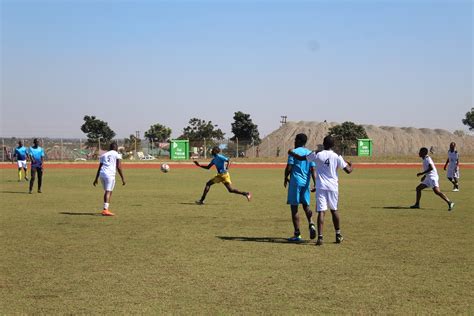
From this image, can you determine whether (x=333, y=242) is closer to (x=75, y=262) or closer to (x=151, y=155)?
(x=75, y=262)

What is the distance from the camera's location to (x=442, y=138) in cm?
16712

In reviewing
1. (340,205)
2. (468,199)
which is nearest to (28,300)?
(340,205)

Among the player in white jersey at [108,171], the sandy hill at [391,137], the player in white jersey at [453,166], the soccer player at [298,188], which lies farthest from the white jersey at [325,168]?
the sandy hill at [391,137]

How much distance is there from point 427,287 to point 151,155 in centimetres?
6328

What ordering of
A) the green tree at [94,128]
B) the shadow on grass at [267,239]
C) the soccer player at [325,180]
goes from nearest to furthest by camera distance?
the soccer player at [325,180]
the shadow on grass at [267,239]
the green tree at [94,128]

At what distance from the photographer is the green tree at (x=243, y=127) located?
330 ft

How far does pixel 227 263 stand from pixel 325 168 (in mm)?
2847

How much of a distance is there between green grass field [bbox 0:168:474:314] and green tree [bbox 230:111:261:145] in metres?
84.4

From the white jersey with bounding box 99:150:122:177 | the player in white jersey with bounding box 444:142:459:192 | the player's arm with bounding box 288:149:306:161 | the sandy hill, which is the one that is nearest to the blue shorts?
the player's arm with bounding box 288:149:306:161

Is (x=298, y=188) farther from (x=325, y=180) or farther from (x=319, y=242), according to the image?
(x=319, y=242)

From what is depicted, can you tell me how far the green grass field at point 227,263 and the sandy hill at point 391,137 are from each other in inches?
4616

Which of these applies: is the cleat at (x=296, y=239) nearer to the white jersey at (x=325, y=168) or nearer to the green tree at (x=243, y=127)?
the white jersey at (x=325, y=168)

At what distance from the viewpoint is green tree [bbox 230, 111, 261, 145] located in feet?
330

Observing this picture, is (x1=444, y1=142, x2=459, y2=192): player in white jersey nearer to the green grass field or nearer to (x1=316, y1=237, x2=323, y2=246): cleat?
the green grass field
